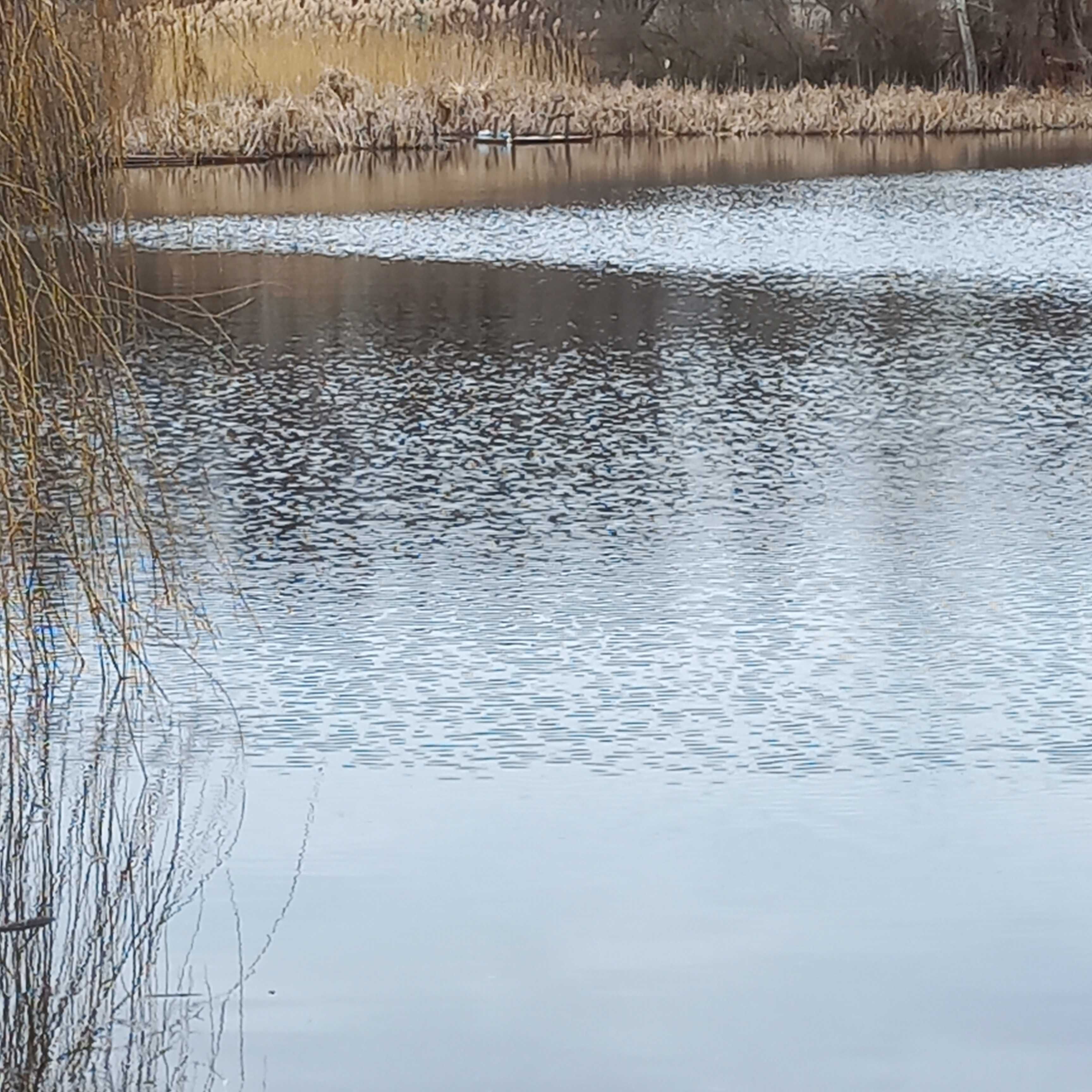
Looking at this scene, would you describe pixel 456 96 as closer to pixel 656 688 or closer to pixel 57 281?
pixel 656 688

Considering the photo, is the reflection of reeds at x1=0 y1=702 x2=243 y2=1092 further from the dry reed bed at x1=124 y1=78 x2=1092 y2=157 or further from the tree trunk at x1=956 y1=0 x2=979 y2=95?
the tree trunk at x1=956 y1=0 x2=979 y2=95

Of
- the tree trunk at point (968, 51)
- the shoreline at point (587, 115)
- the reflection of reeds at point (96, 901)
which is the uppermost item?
the tree trunk at point (968, 51)

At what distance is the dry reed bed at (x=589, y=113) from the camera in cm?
2250

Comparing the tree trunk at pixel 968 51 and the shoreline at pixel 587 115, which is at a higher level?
the tree trunk at pixel 968 51

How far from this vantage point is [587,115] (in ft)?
84.1

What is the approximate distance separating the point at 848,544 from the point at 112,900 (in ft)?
9.37

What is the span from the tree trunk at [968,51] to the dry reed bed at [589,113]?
760 millimetres

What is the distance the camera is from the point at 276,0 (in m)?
28.8

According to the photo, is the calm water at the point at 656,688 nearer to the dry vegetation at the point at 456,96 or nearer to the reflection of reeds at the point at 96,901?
the reflection of reeds at the point at 96,901

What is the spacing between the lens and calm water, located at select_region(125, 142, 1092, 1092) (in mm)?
3496

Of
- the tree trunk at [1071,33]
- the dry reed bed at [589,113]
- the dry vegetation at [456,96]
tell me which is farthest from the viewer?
the tree trunk at [1071,33]

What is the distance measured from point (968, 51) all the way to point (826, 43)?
1882 millimetres

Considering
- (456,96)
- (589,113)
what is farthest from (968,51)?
(456,96)

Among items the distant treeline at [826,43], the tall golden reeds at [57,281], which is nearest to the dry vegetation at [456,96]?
the distant treeline at [826,43]
